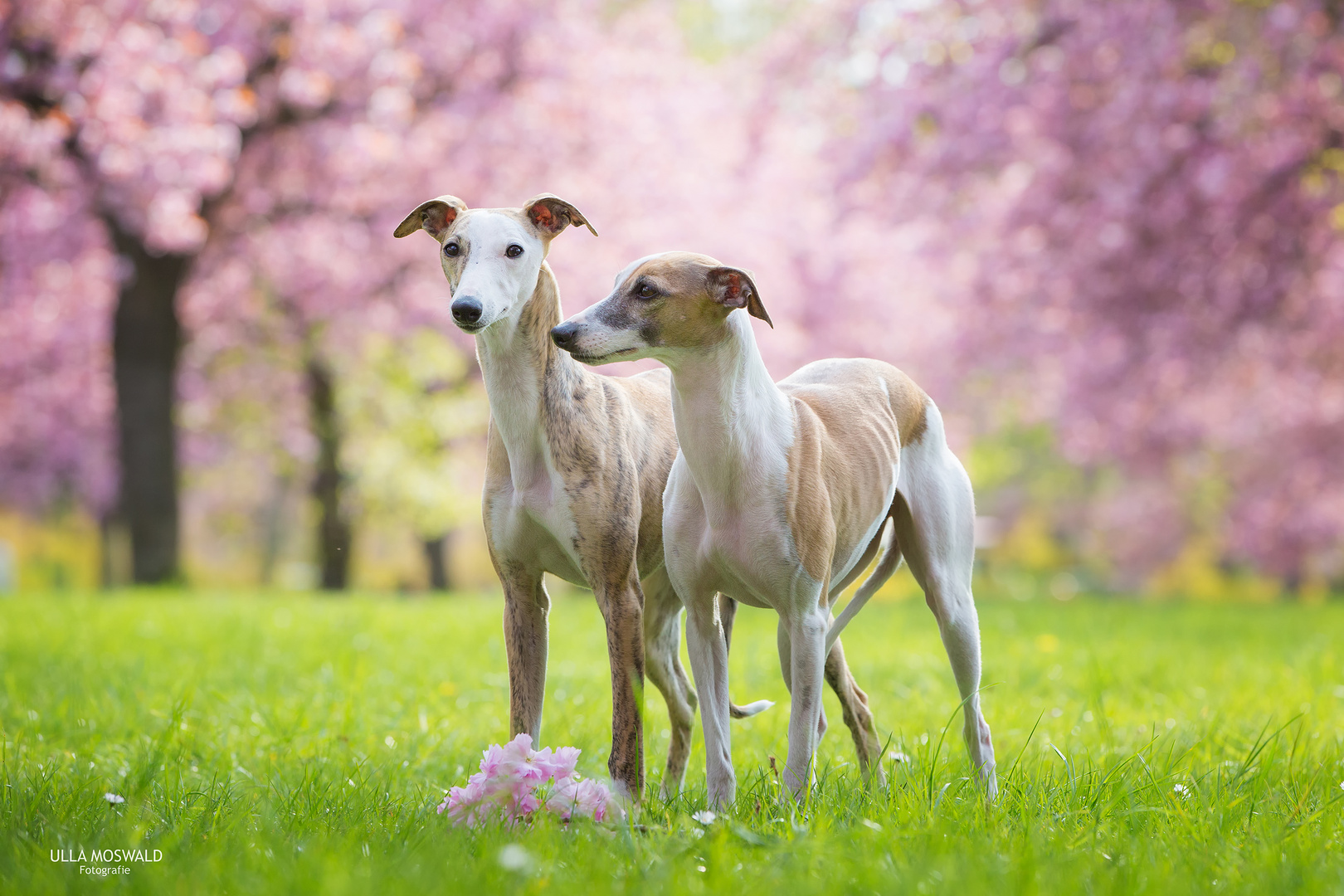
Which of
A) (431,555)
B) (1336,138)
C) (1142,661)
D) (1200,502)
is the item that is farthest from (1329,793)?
(1200,502)

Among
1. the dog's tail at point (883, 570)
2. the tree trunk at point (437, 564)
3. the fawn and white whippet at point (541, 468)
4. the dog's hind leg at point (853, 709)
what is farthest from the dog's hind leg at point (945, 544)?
the tree trunk at point (437, 564)

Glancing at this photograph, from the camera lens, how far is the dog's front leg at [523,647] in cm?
345

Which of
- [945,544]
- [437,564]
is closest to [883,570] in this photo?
[945,544]

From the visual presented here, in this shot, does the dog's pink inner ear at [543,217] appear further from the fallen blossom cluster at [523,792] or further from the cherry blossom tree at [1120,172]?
the cherry blossom tree at [1120,172]

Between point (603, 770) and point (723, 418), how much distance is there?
4.80 ft

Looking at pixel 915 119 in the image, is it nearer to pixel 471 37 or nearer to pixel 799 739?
pixel 471 37

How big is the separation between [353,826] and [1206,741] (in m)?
2.96

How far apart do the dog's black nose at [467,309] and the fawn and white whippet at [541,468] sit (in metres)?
0.07

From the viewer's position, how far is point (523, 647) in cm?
347

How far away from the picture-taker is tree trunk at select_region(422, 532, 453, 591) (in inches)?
779

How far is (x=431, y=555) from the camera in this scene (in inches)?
787

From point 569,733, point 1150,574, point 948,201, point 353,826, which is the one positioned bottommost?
point 1150,574

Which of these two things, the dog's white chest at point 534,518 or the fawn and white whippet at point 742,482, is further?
the dog's white chest at point 534,518

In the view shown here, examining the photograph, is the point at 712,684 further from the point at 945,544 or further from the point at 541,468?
the point at 945,544
